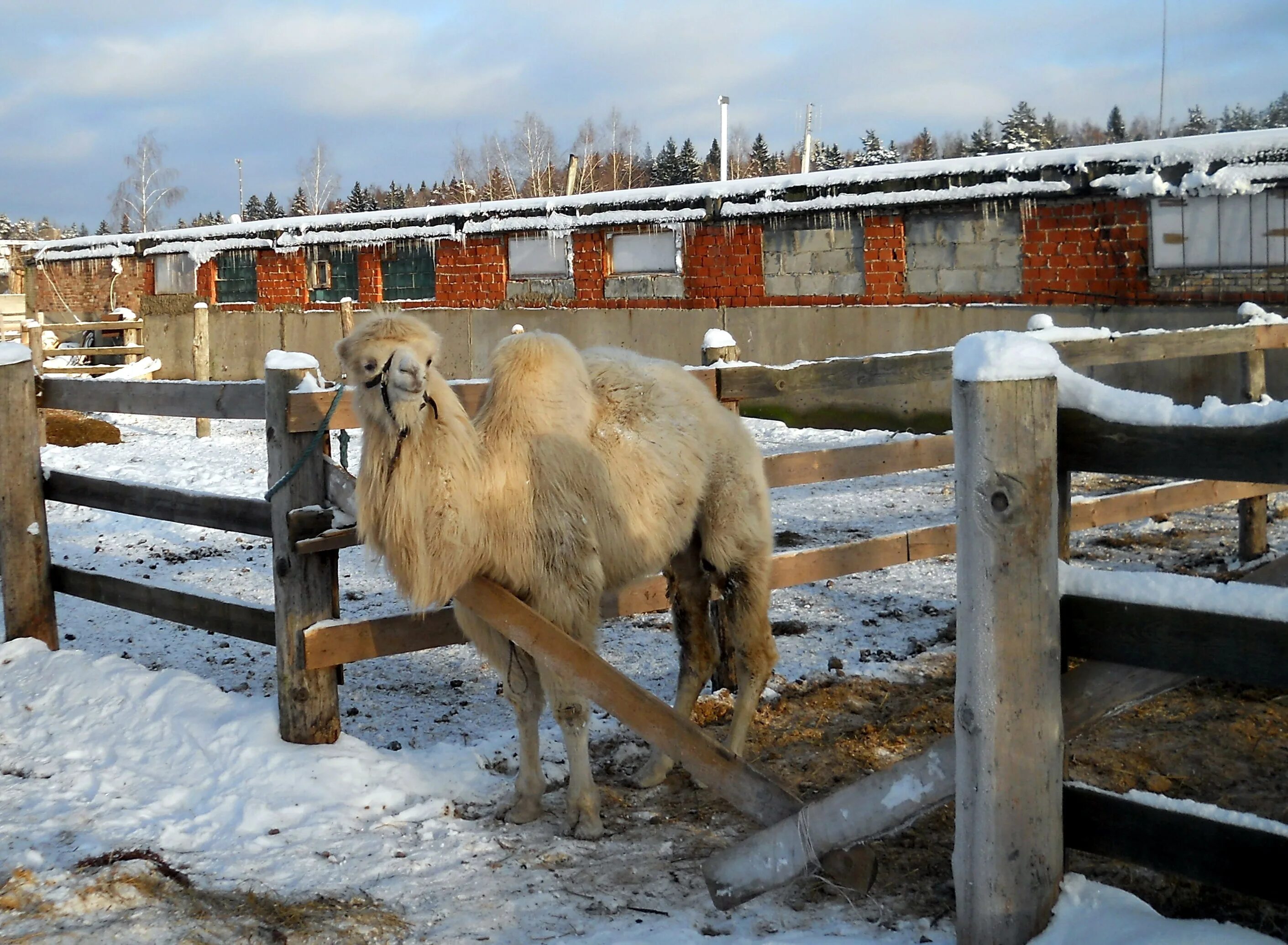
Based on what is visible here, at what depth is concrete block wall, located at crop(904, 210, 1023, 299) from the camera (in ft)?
46.8

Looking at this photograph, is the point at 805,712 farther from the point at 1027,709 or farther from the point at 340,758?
the point at 1027,709

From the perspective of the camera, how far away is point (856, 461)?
6.14m

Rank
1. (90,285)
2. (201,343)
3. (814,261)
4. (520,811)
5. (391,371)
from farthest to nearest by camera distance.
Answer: (90,285) → (201,343) → (814,261) → (520,811) → (391,371)

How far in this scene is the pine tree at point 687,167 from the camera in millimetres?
46125

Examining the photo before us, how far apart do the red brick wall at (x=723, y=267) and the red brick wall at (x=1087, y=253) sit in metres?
4.16

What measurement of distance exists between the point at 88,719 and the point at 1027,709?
169 inches

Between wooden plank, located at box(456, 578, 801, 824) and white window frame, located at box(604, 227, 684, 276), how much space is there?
1412cm

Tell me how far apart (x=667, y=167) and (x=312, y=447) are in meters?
48.2

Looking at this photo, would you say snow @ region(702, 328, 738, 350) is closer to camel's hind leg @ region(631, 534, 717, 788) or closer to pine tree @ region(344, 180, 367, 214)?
camel's hind leg @ region(631, 534, 717, 788)

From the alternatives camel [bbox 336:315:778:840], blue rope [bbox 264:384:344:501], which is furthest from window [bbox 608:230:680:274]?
blue rope [bbox 264:384:344:501]

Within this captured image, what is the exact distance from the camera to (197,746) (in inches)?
189

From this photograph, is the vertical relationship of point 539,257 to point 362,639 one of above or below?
above

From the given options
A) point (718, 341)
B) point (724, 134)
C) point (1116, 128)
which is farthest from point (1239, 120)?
point (718, 341)

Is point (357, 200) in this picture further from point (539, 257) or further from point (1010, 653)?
point (1010, 653)
